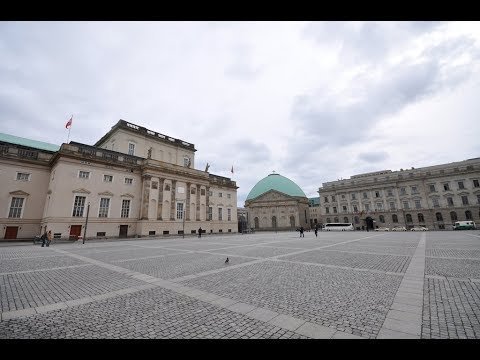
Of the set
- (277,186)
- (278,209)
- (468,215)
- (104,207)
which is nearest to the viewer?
Result: (104,207)

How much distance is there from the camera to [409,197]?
66.9 meters

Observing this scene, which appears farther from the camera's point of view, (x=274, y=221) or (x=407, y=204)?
(x=274, y=221)

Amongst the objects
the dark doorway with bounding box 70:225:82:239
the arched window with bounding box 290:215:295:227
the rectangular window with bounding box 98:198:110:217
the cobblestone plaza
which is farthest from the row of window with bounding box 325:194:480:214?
the dark doorway with bounding box 70:225:82:239

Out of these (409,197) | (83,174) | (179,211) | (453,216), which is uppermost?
(83,174)

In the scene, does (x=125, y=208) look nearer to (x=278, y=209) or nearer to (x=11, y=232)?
(x=11, y=232)

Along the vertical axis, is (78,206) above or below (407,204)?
below

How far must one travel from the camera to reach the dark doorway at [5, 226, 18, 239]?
27906 mm

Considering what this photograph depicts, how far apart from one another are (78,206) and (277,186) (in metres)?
73.0

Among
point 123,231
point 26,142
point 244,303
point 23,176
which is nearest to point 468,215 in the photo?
point 244,303

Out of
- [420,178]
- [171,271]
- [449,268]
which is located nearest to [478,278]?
[449,268]

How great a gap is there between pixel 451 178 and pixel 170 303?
83749 mm

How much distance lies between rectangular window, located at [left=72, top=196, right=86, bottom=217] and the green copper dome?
67.0 metres

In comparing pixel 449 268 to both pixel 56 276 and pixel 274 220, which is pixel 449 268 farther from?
pixel 274 220

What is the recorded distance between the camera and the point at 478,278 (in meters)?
7.79
